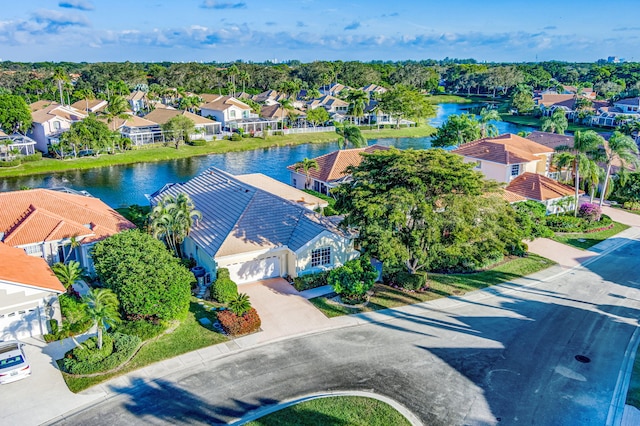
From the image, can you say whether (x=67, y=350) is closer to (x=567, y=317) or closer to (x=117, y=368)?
(x=117, y=368)

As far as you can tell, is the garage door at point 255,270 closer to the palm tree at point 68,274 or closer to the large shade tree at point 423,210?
the large shade tree at point 423,210

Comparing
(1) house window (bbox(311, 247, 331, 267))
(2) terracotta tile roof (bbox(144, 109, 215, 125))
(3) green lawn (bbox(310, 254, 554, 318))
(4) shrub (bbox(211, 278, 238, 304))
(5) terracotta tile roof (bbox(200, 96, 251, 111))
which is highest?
(5) terracotta tile roof (bbox(200, 96, 251, 111))

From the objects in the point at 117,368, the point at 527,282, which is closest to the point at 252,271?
the point at 117,368

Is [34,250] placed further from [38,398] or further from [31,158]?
[31,158]

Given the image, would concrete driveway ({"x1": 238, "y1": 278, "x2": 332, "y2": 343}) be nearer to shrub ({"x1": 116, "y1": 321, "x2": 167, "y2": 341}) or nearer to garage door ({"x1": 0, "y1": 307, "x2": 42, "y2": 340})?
shrub ({"x1": 116, "y1": 321, "x2": 167, "y2": 341})

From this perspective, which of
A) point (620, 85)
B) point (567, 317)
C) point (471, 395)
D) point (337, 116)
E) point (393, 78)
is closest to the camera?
point (471, 395)

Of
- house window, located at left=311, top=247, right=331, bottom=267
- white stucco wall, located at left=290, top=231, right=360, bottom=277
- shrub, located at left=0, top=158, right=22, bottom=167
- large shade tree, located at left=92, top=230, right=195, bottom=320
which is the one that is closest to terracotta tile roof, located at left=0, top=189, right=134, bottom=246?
large shade tree, located at left=92, top=230, right=195, bottom=320

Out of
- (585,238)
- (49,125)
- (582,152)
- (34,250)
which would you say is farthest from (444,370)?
(49,125)
